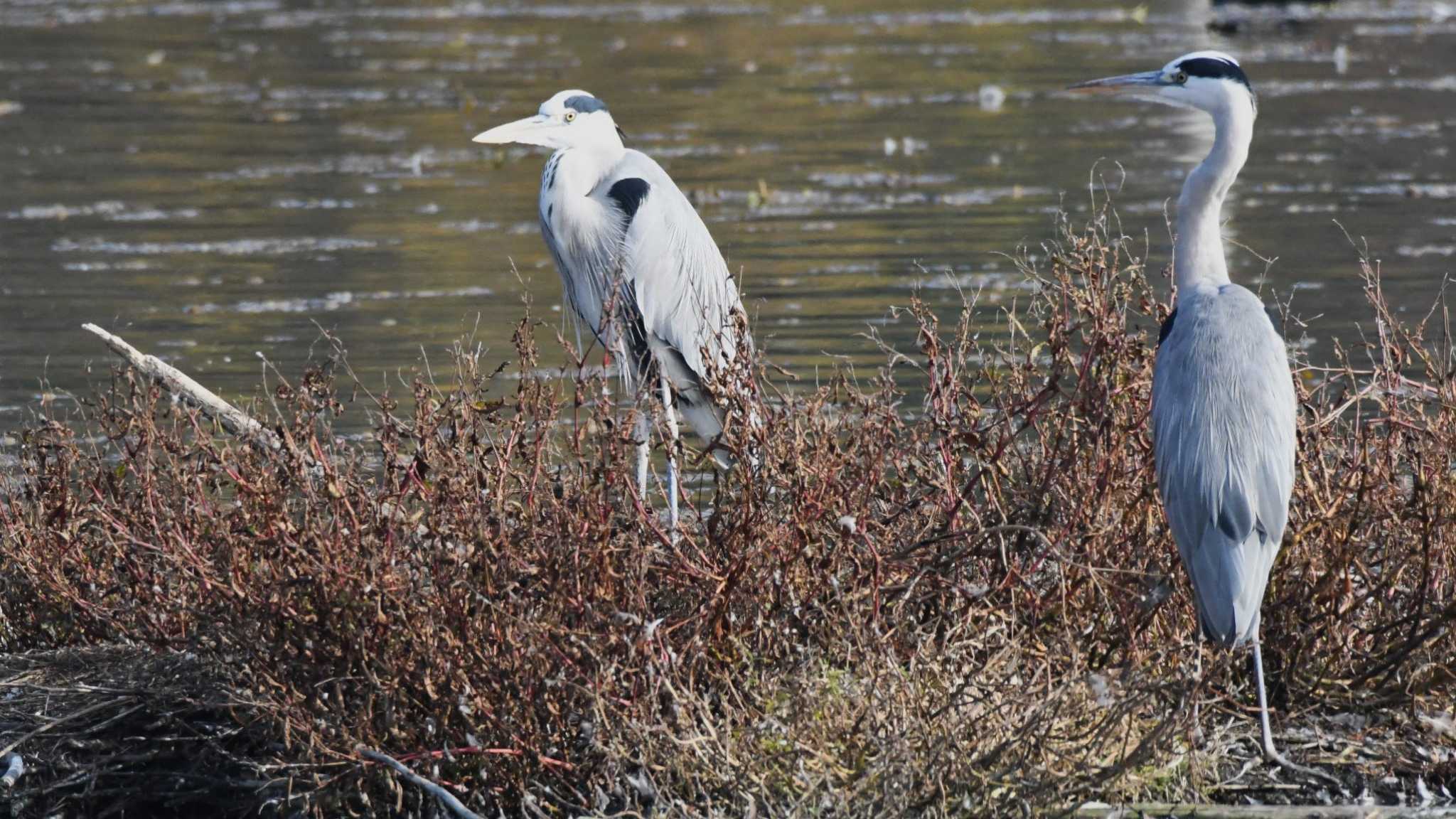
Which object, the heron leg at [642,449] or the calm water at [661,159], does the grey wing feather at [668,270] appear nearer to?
the heron leg at [642,449]

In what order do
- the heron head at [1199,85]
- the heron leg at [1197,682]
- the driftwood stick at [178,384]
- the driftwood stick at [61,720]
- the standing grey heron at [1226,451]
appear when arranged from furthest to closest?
the driftwood stick at [178,384], the heron head at [1199,85], the driftwood stick at [61,720], the standing grey heron at [1226,451], the heron leg at [1197,682]

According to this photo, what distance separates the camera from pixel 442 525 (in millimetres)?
4219

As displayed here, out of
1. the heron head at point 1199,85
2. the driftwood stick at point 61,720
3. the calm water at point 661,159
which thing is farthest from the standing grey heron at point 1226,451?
the calm water at point 661,159

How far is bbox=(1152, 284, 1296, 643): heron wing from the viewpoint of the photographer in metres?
4.14

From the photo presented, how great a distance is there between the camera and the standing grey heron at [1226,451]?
414 cm

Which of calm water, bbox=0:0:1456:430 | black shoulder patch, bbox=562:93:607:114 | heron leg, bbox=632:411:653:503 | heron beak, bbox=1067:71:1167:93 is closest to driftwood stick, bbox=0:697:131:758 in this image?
heron leg, bbox=632:411:653:503

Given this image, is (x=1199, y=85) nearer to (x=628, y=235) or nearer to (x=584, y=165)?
(x=628, y=235)

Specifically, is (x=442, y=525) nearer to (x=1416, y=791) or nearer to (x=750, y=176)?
(x=1416, y=791)

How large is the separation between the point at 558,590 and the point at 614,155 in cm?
285

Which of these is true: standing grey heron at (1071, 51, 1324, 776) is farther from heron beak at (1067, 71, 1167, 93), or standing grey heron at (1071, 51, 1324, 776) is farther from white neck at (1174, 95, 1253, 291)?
heron beak at (1067, 71, 1167, 93)

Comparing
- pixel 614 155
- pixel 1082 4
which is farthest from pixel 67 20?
pixel 614 155

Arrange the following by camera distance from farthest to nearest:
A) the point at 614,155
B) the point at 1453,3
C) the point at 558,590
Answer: the point at 1453,3 → the point at 614,155 → the point at 558,590

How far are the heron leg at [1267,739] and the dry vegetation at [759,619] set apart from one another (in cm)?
4

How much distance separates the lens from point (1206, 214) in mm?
4828
